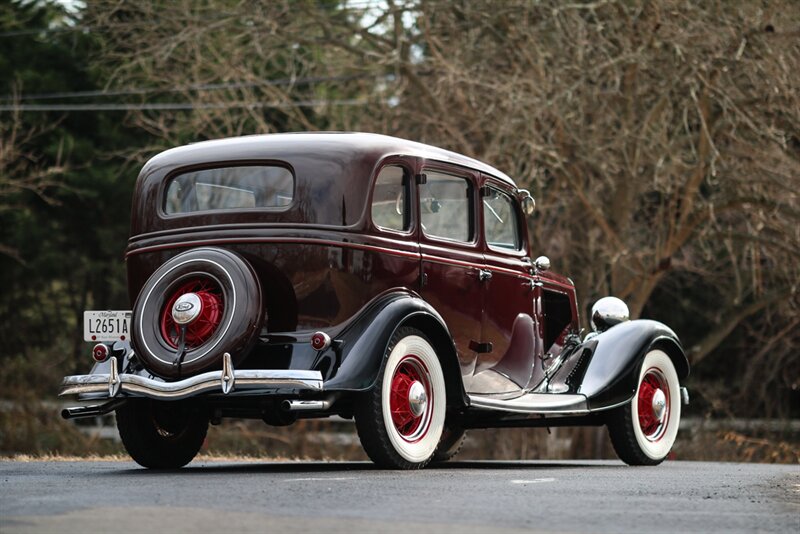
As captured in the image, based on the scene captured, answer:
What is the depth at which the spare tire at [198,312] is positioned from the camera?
27.2 ft

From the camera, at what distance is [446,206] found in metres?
9.83

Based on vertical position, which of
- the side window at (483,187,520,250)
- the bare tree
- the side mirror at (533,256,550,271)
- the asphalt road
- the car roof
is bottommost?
the asphalt road

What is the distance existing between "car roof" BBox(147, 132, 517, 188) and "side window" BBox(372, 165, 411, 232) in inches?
5.8

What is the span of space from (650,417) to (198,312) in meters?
4.30

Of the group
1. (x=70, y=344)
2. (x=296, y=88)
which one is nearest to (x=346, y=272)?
(x=296, y=88)

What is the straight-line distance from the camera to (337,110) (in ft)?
70.8

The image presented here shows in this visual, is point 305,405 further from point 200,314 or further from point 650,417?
point 650,417

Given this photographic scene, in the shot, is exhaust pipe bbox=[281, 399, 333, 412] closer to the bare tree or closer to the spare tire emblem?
the spare tire emblem

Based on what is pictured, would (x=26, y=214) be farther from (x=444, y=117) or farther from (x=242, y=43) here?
(x=444, y=117)

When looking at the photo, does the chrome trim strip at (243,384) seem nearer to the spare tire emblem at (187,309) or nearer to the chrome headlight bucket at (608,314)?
the spare tire emblem at (187,309)

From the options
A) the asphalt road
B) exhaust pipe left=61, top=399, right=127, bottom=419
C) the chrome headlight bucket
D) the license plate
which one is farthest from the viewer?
the chrome headlight bucket

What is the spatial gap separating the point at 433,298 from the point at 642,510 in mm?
3253

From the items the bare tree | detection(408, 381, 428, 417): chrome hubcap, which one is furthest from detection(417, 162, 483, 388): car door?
the bare tree

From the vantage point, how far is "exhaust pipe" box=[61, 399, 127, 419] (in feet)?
28.5
